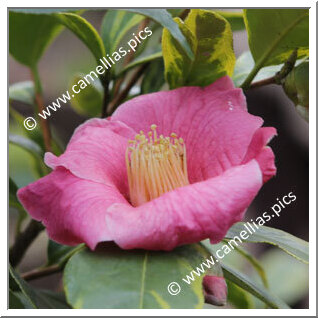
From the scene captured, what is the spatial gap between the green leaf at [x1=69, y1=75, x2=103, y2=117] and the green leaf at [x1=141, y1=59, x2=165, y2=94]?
0.56 feet

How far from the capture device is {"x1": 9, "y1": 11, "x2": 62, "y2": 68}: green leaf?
843mm

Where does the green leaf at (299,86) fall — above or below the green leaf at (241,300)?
above

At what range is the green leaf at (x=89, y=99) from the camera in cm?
96

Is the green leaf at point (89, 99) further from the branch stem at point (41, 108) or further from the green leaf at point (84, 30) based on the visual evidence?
the green leaf at point (84, 30)

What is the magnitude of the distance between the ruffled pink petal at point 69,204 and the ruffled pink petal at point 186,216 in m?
0.02

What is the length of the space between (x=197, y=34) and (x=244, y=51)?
148 millimetres

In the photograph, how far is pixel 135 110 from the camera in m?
0.71

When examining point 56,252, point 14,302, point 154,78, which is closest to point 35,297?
point 14,302

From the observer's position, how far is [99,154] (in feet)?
2.17

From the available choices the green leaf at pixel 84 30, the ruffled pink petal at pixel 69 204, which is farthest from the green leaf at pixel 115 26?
the ruffled pink petal at pixel 69 204

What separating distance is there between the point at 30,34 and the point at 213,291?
502 millimetres

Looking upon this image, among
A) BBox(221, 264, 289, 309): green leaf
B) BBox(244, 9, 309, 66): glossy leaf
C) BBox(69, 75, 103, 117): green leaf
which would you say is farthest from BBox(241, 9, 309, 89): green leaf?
BBox(69, 75, 103, 117): green leaf
